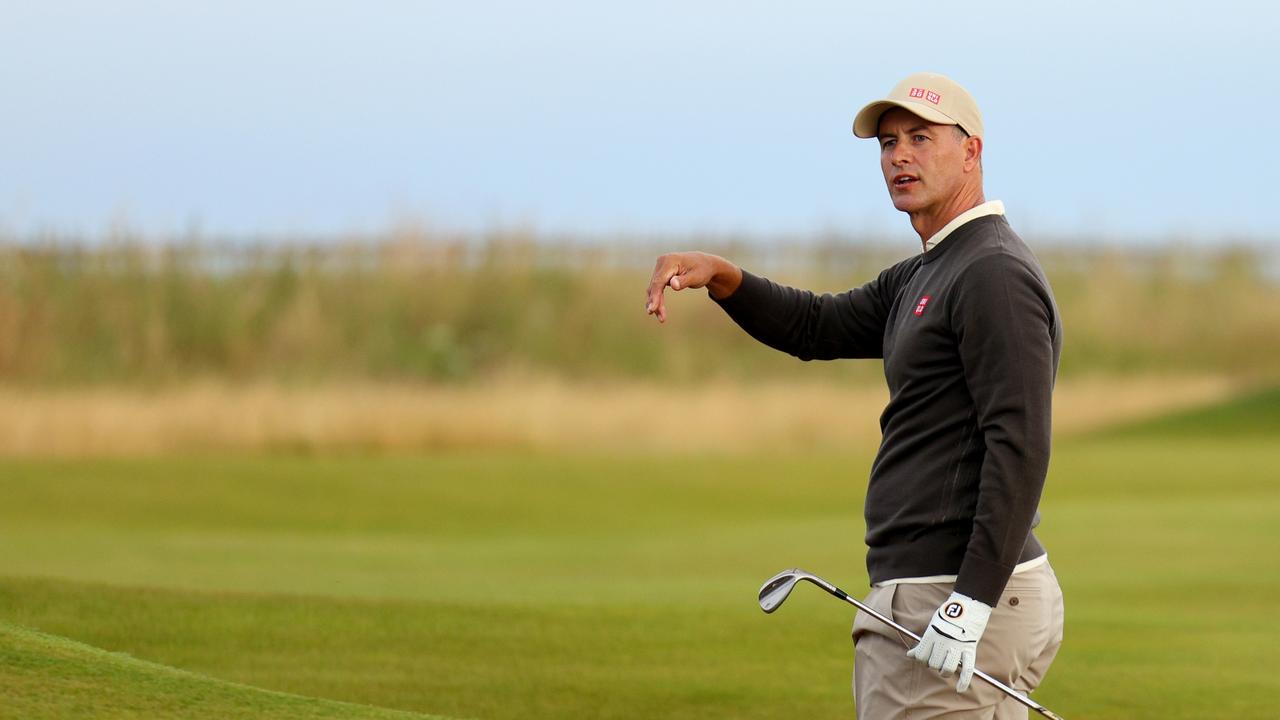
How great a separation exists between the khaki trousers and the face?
62 cm

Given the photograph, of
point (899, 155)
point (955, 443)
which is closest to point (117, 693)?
point (955, 443)

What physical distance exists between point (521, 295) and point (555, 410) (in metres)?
8.24

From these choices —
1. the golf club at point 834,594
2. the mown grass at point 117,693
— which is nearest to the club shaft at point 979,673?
the golf club at point 834,594

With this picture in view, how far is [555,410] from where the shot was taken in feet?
52.0

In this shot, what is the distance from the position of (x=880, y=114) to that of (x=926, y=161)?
0.11 metres

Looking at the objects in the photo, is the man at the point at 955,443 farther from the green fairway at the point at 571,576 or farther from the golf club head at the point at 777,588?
the green fairway at the point at 571,576

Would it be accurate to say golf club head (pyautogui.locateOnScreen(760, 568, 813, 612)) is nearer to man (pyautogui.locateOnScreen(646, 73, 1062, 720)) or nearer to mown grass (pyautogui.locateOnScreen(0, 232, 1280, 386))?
man (pyautogui.locateOnScreen(646, 73, 1062, 720))

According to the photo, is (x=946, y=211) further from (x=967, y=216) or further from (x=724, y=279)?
(x=724, y=279)

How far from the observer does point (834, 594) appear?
2.55 m

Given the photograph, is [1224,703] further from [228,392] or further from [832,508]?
[228,392]

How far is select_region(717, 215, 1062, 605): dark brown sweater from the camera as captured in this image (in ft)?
8.25

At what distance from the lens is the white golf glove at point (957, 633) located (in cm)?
251

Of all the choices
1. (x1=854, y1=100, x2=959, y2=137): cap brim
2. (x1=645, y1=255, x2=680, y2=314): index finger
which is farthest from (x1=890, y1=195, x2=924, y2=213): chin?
(x1=645, y1=255, x2=680, y2=314): index finger

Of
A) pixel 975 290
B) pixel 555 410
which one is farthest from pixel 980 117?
pixel 555 410
